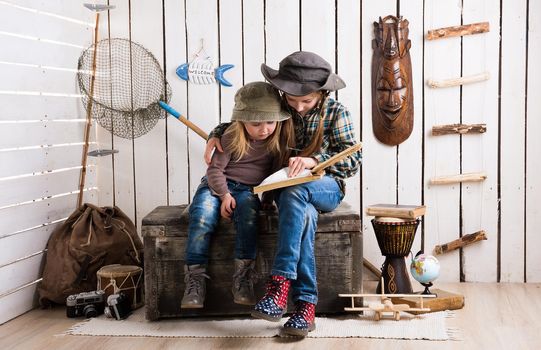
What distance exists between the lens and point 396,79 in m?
3.82

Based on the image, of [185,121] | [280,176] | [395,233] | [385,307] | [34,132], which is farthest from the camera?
[185,121]

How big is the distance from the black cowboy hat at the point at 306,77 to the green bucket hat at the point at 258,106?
0.06 metres

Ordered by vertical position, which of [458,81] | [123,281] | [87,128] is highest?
[458,81]

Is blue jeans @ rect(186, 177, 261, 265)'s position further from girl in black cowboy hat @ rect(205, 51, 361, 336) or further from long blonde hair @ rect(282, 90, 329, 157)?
long blonde hair @ rect(282, 90, 329, 157)

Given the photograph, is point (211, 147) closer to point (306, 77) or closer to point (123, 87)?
point (306, 77)

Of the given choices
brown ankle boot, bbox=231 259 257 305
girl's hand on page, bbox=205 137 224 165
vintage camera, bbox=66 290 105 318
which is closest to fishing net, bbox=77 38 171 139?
girl's hand on page, bbox=205 137 224 165

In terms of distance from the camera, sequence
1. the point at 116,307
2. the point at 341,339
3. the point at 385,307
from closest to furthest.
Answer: the point at 341,339 < the point at 385,307 < the point at 116,307

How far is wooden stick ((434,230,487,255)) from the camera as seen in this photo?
12.7 ft

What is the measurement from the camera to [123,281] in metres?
3.45

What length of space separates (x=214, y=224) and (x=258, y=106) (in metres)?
0.57

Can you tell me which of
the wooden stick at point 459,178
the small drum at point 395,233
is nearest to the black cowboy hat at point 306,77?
the small drum at point 395,233

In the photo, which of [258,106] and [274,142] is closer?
[258,106]

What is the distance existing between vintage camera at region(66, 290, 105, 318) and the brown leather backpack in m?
0.20

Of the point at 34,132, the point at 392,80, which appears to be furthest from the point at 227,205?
the point at 392,80
